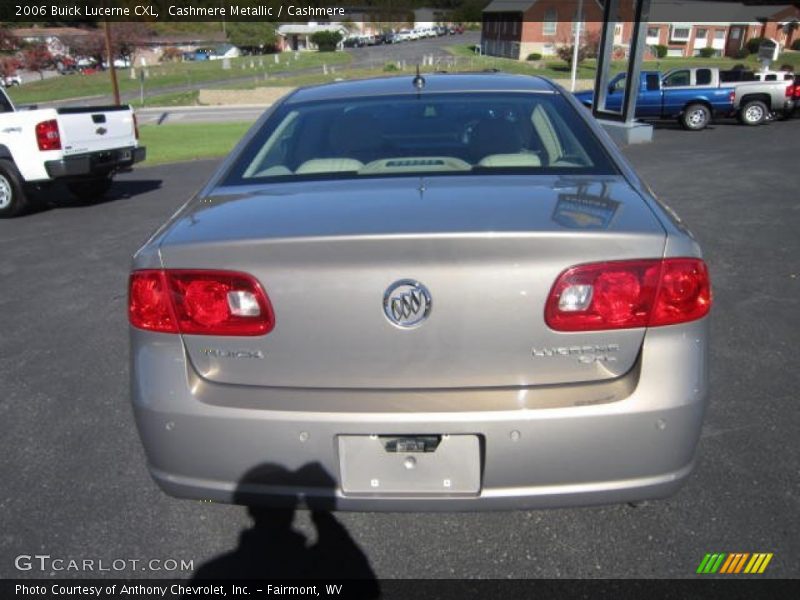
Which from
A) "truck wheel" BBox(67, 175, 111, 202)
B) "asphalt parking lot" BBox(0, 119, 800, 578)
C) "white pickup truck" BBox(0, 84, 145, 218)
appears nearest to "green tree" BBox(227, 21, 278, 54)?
"truck wheel" BBox(67, 175, 111, 202)

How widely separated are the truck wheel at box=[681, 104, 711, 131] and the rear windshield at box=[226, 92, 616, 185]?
19.5 metres

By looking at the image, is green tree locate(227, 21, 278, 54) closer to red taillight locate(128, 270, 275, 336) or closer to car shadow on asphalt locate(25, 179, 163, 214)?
car shadow on asphalt locate(25, 179, 163, 214)

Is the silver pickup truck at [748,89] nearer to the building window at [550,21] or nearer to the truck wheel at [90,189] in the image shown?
the truck wheel at [90,189]

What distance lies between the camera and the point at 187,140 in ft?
61.0

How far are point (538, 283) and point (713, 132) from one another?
66.0 feet

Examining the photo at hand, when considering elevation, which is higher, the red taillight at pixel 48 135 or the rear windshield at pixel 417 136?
the rear windshield at pixel 417 136

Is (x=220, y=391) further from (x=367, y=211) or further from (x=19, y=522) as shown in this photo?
(x=19, y=522)

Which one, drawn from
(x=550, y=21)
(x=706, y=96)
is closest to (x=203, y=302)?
(x=706, y=96)

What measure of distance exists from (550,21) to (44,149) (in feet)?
204

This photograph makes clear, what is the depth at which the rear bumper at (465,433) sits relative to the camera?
1.88 m

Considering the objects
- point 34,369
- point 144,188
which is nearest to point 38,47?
point 144,188

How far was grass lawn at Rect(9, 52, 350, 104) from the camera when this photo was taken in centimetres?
4709

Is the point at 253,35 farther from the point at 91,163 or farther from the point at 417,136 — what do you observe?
the point at 417,136

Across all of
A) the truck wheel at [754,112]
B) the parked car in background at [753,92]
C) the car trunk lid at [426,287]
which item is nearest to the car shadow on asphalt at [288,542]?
the car trunk lid at [426,287]
